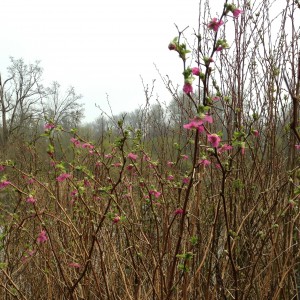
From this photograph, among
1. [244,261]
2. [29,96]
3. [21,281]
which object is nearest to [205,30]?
[244,261]

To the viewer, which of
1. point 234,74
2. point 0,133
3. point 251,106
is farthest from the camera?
point 0,133

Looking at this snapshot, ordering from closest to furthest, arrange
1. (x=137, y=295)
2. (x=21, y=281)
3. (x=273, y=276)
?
(x=137, y=295)
(x=273, y=276)
(x=21, y=281)

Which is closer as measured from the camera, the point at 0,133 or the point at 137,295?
the point at 137,295

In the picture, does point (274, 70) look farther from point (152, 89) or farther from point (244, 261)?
point (152, 89)

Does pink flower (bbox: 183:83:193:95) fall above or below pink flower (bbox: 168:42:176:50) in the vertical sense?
below

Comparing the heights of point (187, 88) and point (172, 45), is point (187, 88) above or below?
below

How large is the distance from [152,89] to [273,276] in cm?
258

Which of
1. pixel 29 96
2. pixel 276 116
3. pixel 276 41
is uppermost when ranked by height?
pixel 29 96

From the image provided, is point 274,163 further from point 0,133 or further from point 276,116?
point 0,133

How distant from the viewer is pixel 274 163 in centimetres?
238

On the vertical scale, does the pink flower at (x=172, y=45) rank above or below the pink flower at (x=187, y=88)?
above

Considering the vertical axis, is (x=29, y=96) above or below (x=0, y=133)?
above

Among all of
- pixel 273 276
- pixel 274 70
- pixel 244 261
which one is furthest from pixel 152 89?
pixel 273 276

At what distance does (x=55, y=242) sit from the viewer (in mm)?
2869
